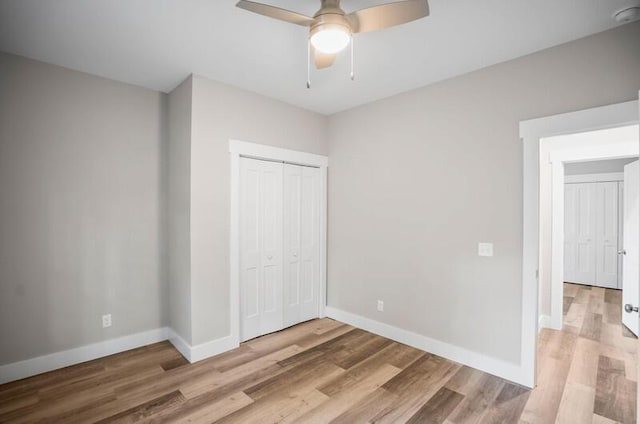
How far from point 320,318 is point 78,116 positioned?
135 inches

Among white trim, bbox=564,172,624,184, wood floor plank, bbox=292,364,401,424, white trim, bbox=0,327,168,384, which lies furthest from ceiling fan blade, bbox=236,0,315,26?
white trim, bbox=564,172,624,184

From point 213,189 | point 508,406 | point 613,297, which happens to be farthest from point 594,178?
point 213,189

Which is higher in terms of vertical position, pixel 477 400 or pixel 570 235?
pixel 570 235

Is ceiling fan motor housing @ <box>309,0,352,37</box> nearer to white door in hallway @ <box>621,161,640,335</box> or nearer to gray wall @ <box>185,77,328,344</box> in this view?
gray wall @ <box>185,77,328,344</box>

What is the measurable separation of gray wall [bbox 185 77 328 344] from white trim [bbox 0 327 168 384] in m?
0.72

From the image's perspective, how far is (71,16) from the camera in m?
1.98

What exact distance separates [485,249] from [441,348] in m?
1.08

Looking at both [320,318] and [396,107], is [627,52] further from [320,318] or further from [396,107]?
[320,318]

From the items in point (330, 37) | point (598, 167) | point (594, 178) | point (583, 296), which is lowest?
point (583, 296)

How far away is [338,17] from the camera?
1.60m

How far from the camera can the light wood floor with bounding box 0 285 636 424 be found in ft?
6.89

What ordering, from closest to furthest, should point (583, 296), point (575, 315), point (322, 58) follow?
1. point (322, 58)
2. point (575, 315)
3. point (583, 296)

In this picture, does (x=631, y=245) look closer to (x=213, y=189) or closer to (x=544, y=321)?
(x=544, y=321)

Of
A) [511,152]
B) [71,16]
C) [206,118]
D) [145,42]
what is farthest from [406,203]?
[71,16]
